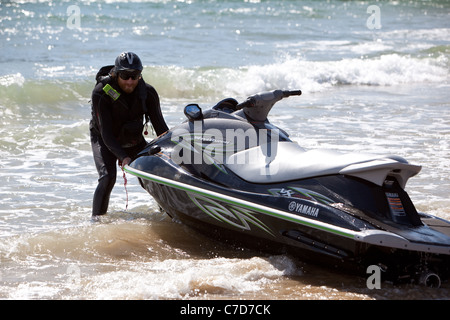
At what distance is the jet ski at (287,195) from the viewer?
13.9ft

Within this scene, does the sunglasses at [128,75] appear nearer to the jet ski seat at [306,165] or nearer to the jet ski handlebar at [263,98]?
the jet ski handlebar at [263,98]

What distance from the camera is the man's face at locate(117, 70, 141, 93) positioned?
218 inches

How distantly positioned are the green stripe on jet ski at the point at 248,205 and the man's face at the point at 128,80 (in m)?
0.65

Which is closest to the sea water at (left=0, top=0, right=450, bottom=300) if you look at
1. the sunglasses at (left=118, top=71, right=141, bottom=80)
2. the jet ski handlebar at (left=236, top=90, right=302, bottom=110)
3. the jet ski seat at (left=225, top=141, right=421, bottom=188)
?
the jet ski seat at (left=225, top=141, right=421, bottom=188)

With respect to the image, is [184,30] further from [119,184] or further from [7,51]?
[119,184]

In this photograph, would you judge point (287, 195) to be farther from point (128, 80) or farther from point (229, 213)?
point (128, 80)

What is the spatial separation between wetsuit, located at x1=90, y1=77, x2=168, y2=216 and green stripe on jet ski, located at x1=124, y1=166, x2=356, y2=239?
36 cm

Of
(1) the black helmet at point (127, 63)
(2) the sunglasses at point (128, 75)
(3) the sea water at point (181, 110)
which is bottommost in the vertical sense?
(3) the sea water at point (181, 110)

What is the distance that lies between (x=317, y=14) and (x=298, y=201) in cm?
2339

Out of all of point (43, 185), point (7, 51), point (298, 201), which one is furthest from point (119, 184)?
point (7, 51)

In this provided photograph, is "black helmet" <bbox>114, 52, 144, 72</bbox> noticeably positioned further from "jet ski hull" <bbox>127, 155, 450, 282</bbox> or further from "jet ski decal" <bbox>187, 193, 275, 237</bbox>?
"jet ski decal" <bbox>187, 193, 275, 237</bbox>

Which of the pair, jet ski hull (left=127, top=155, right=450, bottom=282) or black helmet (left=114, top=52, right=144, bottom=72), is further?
black helmet (left=114, top=52, right=144, bottom=72)

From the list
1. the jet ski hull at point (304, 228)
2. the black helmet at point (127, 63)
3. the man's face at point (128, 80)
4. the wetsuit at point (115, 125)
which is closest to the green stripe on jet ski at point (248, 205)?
the jet ski hull at point (304, 228)

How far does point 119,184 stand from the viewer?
7539 millimetres
